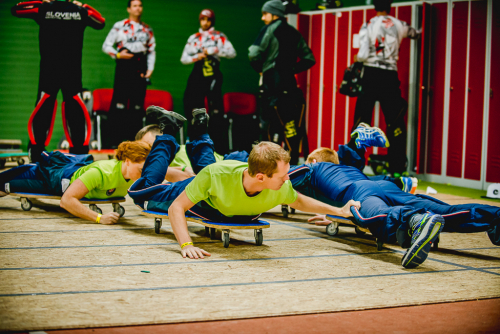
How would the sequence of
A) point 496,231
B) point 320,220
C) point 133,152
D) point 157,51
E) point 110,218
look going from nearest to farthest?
1. point 496,231
2. point 110,218
3. point 133,152
4. point 320,220
5. point 157,51

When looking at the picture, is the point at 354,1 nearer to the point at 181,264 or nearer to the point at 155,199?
the point at 155,199

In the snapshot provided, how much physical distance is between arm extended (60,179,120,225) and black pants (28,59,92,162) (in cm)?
184

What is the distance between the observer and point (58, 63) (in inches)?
193

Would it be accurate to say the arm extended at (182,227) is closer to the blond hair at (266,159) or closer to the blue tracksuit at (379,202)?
the blond hair at (266,159)

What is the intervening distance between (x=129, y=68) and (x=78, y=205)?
381 cm

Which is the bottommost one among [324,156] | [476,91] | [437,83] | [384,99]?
[324,156]

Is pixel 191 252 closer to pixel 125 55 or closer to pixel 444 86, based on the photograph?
pixel 125 55

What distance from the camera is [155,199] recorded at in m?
3.02

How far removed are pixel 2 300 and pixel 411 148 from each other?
5.58m

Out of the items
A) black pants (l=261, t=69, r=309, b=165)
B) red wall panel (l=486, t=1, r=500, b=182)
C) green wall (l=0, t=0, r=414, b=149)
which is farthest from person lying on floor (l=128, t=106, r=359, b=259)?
green wall (l=0, t=0, r=414, b=149)

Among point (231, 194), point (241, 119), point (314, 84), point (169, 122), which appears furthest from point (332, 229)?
point (241, 119)

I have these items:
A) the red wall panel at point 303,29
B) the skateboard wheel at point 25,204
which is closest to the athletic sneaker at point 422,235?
the skateboard wheel at point 25,204

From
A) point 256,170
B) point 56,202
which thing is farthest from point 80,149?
point 256,170

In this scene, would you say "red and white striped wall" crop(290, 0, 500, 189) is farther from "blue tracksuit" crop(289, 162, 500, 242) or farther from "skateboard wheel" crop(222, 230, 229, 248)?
"skateboard wheel" crop(222, 230, 229, 248)
